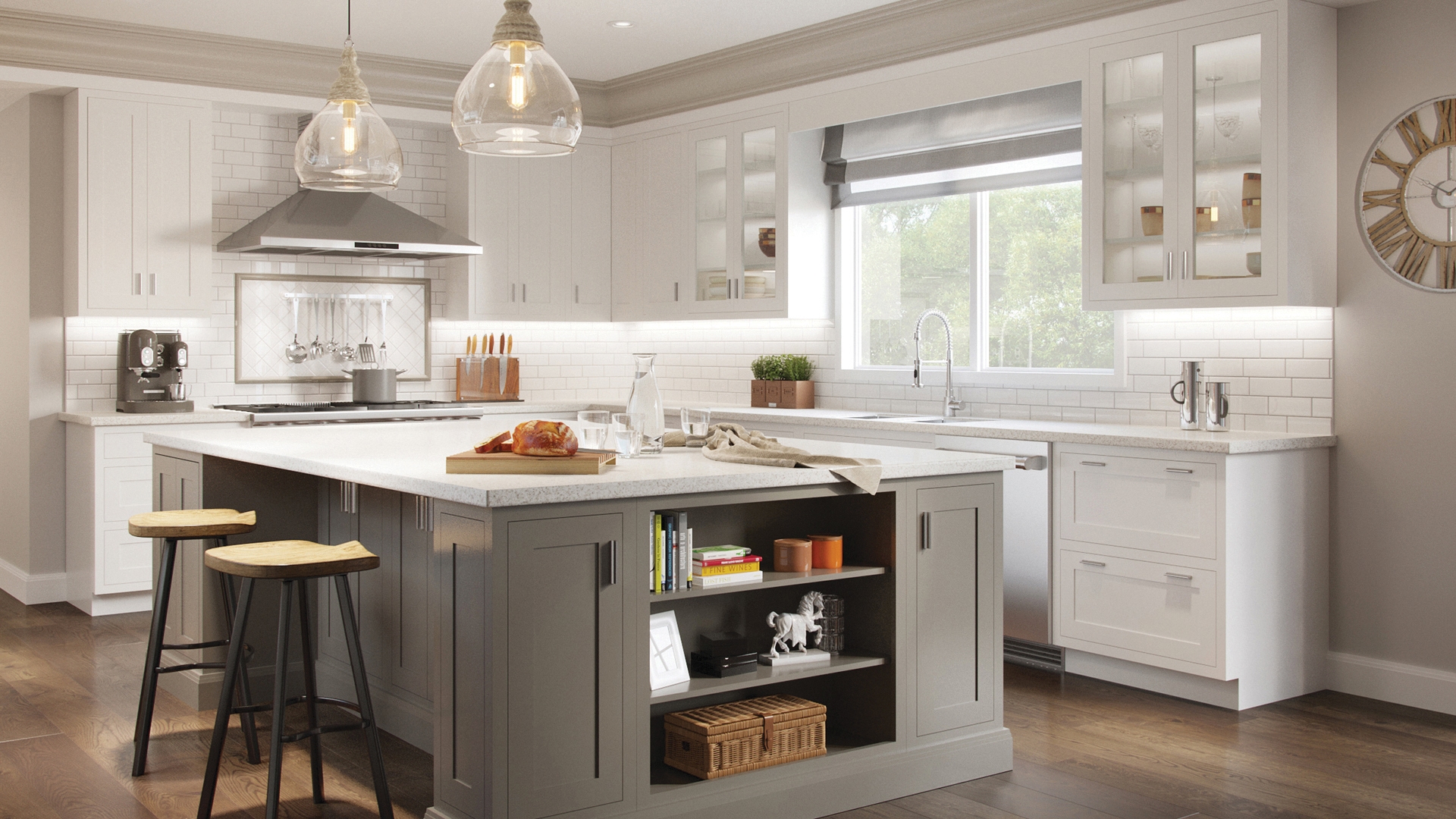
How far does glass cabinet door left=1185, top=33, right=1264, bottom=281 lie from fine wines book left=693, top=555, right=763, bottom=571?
2.21m

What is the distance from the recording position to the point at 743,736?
10.8 ft

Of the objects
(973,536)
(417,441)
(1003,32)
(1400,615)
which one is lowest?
(1400,615)

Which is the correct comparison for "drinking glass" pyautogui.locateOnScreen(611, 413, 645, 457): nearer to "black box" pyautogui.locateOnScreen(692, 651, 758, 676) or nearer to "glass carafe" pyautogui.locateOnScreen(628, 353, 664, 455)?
"glass carafe" pyautogui.locateOnScreen(628, 353, 664, 455)

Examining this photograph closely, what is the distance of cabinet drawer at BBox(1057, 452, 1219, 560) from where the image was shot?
170 inches

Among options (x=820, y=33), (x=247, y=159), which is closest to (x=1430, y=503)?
(x=820, y=33)

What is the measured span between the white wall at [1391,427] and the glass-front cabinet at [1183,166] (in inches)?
15.2

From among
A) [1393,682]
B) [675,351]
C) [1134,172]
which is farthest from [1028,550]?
[675,351]

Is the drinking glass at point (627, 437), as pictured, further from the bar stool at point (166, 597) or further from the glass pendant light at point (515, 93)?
the bar stool at point (166, 597)

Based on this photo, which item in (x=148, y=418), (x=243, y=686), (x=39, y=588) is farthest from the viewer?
(x=39, y=588)

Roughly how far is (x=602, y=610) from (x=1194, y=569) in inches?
91.3

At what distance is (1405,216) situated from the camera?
441 centimetres

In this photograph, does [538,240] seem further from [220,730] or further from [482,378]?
[220,730]

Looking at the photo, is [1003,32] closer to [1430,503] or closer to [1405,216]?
[1405,216]

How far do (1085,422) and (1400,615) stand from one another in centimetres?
135
